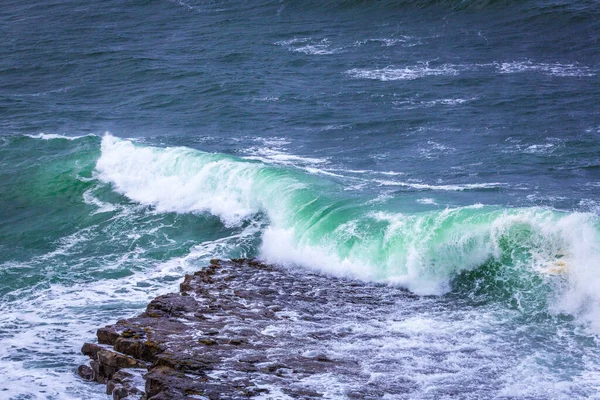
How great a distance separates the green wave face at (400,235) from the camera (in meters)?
21.6

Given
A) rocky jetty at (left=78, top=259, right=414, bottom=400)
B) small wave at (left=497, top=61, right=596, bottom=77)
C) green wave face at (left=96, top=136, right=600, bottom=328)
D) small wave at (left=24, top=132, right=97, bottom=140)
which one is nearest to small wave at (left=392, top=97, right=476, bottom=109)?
small wave at (left=497, top=61, right=596, bottom=77)

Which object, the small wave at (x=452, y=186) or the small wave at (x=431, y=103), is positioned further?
the small wave at (x=431, y=103)

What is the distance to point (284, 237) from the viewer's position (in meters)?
25.8

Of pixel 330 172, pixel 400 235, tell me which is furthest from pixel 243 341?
pixel 330 172

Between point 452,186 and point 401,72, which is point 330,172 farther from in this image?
point 401,72

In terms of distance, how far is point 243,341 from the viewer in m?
18.5

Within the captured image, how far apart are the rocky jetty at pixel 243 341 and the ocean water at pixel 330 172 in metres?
0.45

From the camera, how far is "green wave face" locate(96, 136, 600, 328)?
21609 mm

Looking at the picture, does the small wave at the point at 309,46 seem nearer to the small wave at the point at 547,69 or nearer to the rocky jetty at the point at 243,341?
the small wave at the point at 547,69

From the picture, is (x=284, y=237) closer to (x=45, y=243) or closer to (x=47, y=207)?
(x=45, y=243)

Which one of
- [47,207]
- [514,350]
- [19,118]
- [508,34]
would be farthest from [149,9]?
[514,350]

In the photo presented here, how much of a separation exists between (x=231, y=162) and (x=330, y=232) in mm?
6524

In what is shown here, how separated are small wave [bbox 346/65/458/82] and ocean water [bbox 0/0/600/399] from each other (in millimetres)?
176

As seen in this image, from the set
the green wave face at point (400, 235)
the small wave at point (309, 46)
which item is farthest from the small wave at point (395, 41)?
the green wave face at point (400, 235)
